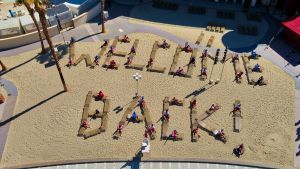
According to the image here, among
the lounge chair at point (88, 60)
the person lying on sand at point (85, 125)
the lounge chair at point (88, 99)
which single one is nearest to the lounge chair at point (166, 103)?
the lounge chair at point (88, 99)

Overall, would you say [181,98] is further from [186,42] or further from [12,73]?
[12,73]

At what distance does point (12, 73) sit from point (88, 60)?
10321 millimetres

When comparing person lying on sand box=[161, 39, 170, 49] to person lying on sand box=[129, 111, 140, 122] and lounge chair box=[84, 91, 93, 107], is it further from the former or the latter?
person lying on sand box=[129, 111, 140, 122]

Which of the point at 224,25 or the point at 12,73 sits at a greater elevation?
the point at 224,25

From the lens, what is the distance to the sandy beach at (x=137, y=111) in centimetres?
3525

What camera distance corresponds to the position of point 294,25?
47.7m

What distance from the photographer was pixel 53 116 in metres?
38.5

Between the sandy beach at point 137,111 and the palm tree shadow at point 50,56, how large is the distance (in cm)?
26

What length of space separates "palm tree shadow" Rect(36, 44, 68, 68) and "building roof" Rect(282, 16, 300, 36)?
32.7 meters

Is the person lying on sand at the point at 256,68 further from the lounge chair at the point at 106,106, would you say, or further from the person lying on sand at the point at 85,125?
the person lying on sand at the point at 85,125

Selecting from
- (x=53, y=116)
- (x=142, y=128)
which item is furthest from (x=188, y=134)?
(x=53, y=116)

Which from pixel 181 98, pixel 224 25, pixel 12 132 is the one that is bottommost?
pixel 12 132

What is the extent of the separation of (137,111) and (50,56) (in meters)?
16.3

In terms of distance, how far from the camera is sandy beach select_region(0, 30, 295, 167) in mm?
35250
